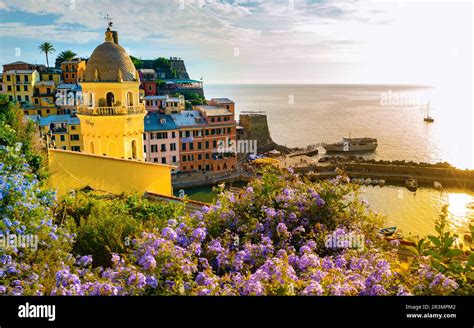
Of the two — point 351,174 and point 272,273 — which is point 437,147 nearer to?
point 351,174

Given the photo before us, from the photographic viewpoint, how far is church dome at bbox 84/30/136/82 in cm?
1081

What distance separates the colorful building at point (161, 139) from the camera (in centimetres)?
3209

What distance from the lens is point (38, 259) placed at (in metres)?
3.45

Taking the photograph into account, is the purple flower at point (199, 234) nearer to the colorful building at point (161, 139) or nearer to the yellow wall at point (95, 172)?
the yellow wall at point (95, 172)

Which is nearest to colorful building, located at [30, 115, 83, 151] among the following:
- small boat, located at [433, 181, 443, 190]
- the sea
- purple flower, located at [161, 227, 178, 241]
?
the sea

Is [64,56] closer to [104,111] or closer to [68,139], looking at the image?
[68,139]

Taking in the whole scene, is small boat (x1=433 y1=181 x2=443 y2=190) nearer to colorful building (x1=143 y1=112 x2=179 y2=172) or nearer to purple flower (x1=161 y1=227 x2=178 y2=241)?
colorful building (x1=143 y1=112 x2=179 y2=172)

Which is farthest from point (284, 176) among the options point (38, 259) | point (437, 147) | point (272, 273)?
point (437, 147)

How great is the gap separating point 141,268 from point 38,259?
1.19 meters

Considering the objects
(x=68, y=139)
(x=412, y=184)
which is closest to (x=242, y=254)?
(x=68, y=139)

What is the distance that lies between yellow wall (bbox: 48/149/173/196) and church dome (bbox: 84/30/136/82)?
9.06 feet

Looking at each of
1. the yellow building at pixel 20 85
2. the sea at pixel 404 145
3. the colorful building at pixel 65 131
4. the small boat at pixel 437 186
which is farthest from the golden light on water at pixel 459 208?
the yellow building at pixel 20 85
